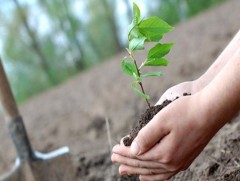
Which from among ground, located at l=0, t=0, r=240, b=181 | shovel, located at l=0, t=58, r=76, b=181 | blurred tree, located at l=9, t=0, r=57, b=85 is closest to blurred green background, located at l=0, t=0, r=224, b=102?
blurred tree, located at l=9, t=0, r=57, b=85

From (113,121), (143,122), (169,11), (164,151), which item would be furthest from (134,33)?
(169,11)

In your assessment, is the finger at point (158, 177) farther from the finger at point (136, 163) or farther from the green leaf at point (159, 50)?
the green leaf at point (159, 50)

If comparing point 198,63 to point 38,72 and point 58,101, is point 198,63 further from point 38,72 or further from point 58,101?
point 38,72

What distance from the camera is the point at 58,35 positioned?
36.4 feet

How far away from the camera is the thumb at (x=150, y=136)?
40.2 inches

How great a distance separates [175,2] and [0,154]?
8946mm

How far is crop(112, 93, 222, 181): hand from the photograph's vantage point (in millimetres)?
998

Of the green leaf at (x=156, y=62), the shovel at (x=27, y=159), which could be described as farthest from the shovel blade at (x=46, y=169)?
the green leaf at (x=156, y=62)

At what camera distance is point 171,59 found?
195 inches

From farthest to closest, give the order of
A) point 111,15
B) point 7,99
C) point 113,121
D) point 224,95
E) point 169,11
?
1. point 111,15
2. point 169,11
3. point 113,121
4. point 7,99
5. point 224,95

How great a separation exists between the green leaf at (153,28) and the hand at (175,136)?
0.73 ft

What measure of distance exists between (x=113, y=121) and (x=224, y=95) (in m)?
2.39

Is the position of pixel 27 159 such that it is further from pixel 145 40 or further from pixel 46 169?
pixel 145 40

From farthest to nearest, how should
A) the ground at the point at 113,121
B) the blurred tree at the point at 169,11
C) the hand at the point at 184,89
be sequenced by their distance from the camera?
the blurred tree at the point at 169,11 → the ground at the point at 113,121 → the hand at the point at 184,89
